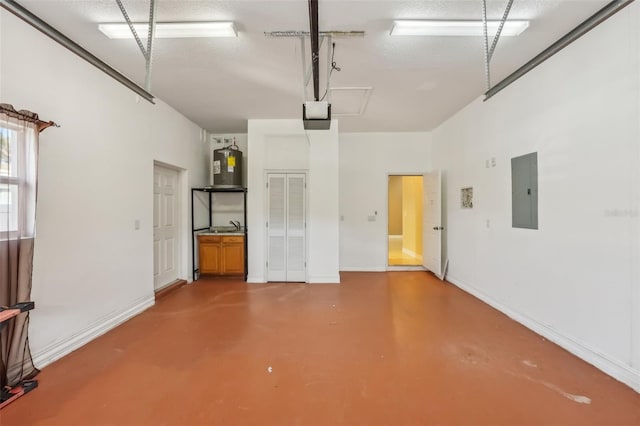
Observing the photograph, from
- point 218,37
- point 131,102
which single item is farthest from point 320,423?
point 131,102

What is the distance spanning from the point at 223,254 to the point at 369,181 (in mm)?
3216

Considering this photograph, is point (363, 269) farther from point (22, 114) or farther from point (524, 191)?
point (22, 114)

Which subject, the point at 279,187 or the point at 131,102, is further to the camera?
the point at 279,187

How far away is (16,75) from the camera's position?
1949mm

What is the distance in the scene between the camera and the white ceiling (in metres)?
2.01

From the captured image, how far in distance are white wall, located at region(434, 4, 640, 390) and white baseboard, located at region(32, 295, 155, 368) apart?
454 centimetres

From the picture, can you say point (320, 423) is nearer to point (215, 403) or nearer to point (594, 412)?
point (215, 403)

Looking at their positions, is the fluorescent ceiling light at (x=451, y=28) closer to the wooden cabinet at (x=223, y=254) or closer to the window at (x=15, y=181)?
the window at (x=15, y=181)

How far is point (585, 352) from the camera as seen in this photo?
223cm

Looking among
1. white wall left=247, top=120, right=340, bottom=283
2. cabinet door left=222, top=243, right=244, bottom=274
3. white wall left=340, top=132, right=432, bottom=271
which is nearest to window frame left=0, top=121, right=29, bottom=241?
white wall left=247, top=120, right=340, bottom=283

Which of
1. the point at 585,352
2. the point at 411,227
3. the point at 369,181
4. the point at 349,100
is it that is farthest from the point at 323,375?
the point at 411,227

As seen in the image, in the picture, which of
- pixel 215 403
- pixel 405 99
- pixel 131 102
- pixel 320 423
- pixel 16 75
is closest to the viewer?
pixel 320 423

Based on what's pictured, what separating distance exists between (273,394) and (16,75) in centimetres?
304

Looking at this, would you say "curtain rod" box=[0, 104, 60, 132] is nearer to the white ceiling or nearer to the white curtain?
the white curtain
